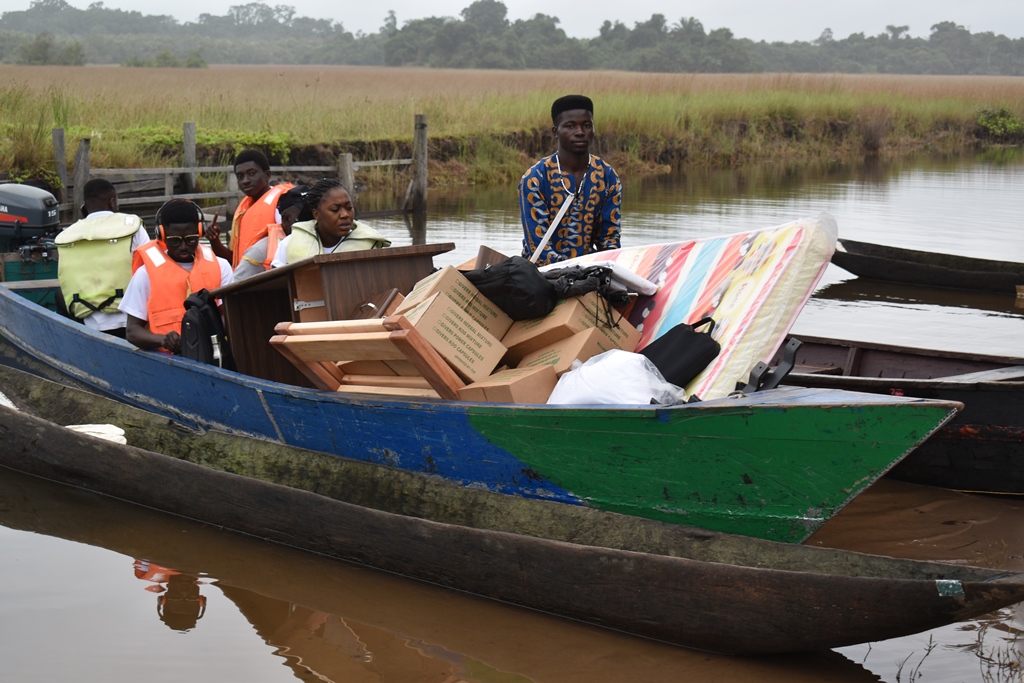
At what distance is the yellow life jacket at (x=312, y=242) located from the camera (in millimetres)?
5746

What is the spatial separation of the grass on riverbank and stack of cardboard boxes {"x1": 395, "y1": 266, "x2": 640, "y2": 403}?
34.2 ft

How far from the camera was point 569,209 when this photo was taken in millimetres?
6367

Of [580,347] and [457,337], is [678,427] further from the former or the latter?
[457,337]

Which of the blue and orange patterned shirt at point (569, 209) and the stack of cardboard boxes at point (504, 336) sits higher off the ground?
the blue and orange patterned shirt at point (569, 209)

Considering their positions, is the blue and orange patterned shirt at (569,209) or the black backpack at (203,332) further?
the blue and orange patterned shirt at (569,209)

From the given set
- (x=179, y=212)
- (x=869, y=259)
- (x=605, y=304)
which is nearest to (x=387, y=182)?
(x=869, y=259)

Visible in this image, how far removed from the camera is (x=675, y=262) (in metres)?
5.45

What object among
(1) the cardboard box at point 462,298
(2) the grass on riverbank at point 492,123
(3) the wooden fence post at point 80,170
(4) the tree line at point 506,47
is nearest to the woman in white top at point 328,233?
(1) the cardboard box at point 462,298

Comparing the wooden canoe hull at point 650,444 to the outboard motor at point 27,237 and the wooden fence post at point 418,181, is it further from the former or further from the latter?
the wooden fence post at point 418,181

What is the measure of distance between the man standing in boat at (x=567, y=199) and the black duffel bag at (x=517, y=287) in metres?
1.32

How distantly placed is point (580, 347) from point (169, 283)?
8.60 feet

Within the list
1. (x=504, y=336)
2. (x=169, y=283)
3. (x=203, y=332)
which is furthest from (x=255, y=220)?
(x=504, y=336)

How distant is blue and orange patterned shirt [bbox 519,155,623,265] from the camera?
632 centimetres

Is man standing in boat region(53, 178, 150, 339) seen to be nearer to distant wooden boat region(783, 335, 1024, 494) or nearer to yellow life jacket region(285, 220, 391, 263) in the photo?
yellow life jacket region(285, 220, 391, 263)
